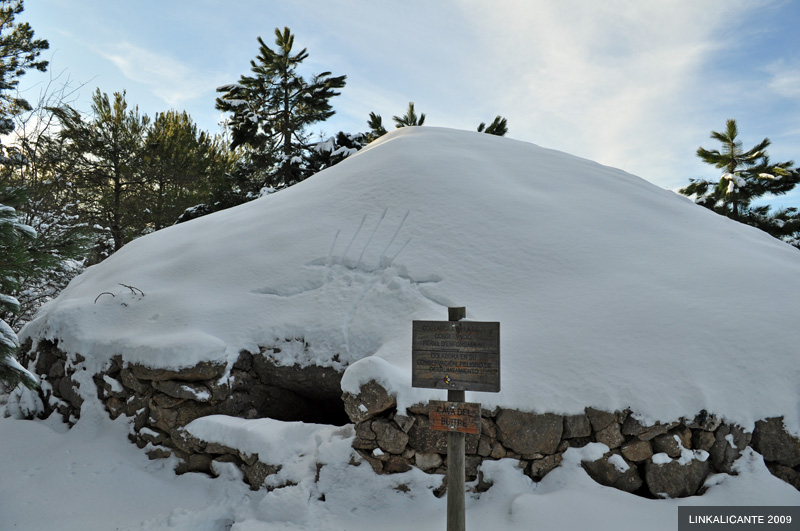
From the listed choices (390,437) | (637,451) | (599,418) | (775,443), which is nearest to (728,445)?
(775,443)

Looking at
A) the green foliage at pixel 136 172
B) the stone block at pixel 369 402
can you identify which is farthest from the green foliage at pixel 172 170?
the stone block at pixel 369 402

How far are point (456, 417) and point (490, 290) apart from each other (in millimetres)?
1898

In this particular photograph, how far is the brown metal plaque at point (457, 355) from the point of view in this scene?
2.75 m

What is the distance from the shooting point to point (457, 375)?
2.82m

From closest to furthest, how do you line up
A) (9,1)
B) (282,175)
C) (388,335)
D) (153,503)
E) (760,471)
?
(760,471)
(153,503)
(388,335)
(9,1)
(282,175)

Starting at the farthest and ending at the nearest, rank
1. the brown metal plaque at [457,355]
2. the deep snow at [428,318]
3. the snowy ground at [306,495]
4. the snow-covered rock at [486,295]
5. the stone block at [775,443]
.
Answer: the snow-covered rock at [486,295]
the deep snow at [428,318]
the stone block at [775,443]
the snowy ground at [306,495]
the brown metal plaque at [457,355]

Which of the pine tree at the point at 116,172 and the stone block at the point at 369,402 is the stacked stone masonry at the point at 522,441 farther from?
the pine tree at the point at 116,172

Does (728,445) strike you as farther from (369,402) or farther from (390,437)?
(369,402)

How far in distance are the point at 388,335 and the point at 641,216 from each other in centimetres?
373

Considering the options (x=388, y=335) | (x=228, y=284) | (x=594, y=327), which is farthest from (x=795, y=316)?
(x=228, y=284)

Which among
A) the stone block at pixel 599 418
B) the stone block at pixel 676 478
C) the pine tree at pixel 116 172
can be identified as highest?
the pine tree at pixel 116 172

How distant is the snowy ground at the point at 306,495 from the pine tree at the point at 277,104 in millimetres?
13544

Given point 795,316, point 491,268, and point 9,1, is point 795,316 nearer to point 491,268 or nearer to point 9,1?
point 491,268

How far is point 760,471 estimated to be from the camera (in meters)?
3.20
